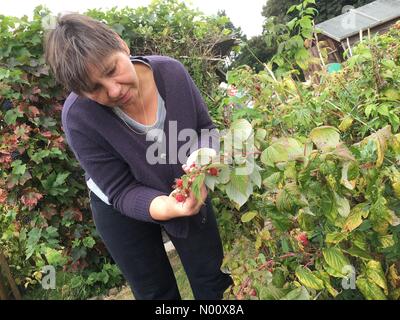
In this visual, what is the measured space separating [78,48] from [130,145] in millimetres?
416

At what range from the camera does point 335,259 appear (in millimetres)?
1053

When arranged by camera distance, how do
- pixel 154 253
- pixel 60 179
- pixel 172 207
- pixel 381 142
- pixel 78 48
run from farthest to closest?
pixel 60 179 < pixel 154 253 < pixel 172 207 < pixel 78 48 < pixel 381 142

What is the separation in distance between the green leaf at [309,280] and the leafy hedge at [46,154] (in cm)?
213

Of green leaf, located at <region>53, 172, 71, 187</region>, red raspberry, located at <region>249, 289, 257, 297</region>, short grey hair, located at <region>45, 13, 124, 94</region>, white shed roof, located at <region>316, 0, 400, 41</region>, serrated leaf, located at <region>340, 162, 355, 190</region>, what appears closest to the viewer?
serrated leaf, located at <region>340, 162, 355, 190</region>

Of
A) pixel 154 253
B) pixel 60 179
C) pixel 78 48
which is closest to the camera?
pixel 78 48

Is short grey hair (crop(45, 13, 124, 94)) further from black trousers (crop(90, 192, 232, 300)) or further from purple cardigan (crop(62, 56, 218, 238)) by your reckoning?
black trousers (crop(90, 192, 232, 300))

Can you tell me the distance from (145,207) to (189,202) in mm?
284

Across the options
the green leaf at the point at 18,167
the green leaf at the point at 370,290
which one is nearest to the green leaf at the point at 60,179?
the green leaf at the point at 18,167

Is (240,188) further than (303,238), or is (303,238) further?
(303,238)

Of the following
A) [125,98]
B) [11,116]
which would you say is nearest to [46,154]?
[11,116]

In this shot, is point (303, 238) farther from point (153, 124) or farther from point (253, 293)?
point (153, 124)

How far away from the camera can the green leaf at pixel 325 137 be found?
99 centimetres

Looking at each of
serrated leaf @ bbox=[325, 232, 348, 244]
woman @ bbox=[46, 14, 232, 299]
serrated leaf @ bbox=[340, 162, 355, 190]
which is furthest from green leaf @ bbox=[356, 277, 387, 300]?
woman @ bbox=[46, 14, 232, 299]

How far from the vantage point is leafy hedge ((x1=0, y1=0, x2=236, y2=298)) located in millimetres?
2807
